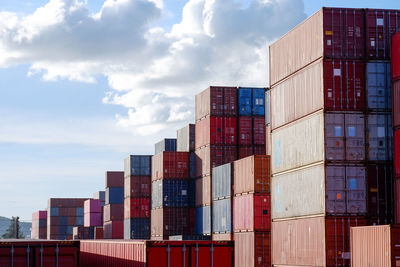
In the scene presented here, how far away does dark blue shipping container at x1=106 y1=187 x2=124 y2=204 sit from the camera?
10069 centimetres

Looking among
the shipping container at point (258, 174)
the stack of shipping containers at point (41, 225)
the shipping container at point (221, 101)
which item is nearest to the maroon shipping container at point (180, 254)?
the shipping container at point (258, 174)

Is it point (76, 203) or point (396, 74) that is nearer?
point (396, 74)

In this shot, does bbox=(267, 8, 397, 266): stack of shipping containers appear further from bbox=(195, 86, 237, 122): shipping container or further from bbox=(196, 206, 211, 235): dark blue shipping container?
bbox=(195, 86, 237, 122): shipping container

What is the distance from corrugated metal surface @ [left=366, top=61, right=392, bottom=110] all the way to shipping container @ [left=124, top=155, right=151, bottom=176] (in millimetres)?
50151

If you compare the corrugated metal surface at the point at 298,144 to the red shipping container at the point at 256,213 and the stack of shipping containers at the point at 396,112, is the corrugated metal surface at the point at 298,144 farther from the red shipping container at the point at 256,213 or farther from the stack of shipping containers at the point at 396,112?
the red shipping container at the point at 256,213

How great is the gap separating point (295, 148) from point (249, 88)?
2256 cm

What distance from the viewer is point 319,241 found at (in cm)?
3731

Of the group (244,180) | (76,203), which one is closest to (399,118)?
(244,180)

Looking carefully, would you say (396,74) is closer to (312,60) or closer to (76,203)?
(312,60)

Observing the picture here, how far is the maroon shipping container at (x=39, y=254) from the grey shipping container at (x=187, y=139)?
32904 millimetres

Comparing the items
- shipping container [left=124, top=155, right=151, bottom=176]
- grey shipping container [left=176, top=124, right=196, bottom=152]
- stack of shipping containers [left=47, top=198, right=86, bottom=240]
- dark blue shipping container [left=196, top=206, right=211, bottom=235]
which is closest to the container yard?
dark blue shipping container [left=196, top=206, right=211, bottom=235]

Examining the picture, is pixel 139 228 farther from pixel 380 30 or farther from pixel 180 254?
pixel 380 30

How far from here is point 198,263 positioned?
1385 inches

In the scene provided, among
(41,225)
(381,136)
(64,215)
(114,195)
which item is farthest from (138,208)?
(41,225)
